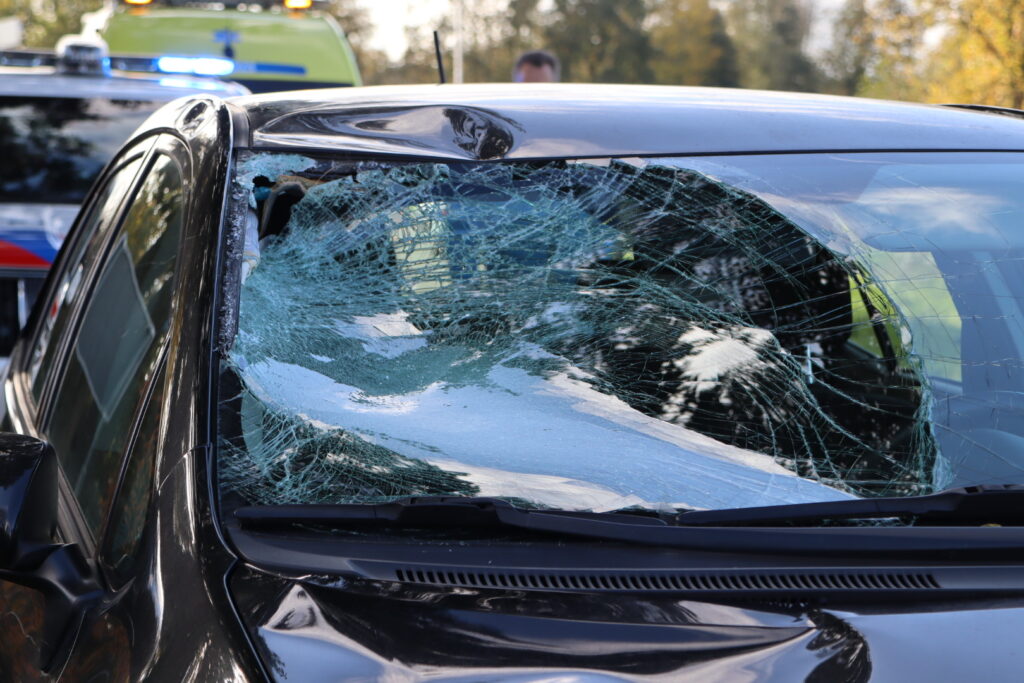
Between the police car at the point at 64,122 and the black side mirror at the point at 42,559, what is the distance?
153 inches

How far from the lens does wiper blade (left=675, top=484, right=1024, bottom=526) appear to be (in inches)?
57.6

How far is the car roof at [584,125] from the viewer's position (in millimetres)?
1865

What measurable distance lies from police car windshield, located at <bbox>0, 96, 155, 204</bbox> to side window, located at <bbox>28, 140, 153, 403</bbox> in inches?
117

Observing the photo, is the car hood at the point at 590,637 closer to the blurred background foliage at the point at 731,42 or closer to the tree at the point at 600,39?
the blurred background foliage at the point at 731,42

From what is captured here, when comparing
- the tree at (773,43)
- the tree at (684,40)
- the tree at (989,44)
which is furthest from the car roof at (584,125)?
the tree at (773,43)

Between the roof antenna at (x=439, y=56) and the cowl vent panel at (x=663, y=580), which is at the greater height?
the roof antenna at (x=439, y=56)

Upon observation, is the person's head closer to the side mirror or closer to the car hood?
the side mirror

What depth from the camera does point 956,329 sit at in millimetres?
1862

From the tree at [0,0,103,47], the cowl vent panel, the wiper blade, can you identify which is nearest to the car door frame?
the cowl vent panel

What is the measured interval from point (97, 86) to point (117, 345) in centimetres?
414

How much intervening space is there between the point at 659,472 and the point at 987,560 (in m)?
0.42

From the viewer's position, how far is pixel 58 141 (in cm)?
552

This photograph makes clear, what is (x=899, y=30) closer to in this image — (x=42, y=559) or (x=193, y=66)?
(x=193, y=66)

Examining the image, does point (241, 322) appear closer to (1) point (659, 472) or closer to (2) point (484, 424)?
(2) point (484, 424)
